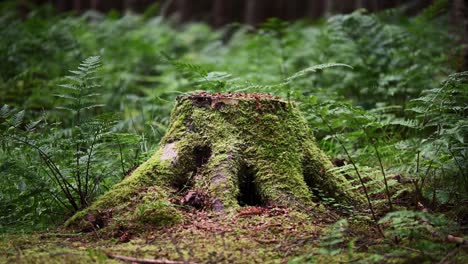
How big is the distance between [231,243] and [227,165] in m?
0.73

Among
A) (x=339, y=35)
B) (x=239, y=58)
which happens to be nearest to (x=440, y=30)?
(x=339, y=35)

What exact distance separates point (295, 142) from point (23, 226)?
2136mm

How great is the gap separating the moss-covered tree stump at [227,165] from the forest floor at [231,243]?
0.16 meters

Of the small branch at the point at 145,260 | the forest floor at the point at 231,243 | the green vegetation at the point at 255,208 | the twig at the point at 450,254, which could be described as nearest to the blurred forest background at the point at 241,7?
the green vegetation at the point at 255,208

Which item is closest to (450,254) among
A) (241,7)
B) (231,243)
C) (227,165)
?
(231,243)

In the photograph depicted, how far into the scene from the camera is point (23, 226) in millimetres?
3088

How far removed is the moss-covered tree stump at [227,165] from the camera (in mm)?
3076

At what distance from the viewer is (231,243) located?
8.59 feet

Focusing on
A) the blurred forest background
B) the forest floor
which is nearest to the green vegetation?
the forest floor

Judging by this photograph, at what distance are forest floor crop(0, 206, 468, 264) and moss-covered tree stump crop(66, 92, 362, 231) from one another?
157mm

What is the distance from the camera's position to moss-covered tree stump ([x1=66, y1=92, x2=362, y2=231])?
308 centimetres

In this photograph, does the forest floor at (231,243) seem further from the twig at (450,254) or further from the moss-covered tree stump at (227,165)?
the moss-covered tree stump at (227,165)

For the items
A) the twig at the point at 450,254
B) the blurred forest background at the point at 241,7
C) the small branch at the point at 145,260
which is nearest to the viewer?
the twig at the point at 450,254

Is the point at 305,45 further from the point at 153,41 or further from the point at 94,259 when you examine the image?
the point at 94,259
